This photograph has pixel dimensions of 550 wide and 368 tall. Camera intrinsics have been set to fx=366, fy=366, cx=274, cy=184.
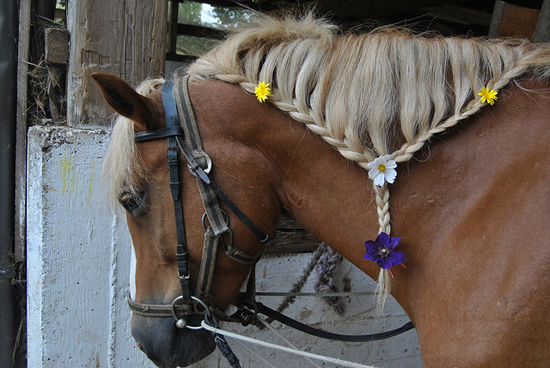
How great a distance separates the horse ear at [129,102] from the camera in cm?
102

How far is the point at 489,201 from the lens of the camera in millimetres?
939

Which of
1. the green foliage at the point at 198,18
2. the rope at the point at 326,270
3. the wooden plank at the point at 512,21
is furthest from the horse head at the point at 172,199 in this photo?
the green foliage at the point at 198,18

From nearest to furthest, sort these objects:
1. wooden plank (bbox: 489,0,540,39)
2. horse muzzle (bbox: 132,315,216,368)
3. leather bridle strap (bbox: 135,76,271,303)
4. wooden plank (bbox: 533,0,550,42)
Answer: leather bridle strap (bbox: 135,76,271,303)
horse muzzle (bbox: 132,315,216,368)
wooden plank (bbox: 533,0,550,42)
wooden plank (bbox: 489,0,540,39)

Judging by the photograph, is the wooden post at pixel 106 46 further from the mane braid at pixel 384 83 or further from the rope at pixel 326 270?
the rope at pixel 326 270

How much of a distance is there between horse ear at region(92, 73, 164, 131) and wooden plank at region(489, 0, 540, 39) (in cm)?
188

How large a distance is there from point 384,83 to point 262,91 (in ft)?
1.14

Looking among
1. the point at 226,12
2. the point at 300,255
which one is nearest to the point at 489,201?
the point at 300,255

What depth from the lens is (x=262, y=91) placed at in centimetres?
108

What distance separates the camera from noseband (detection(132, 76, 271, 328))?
111 centimetres

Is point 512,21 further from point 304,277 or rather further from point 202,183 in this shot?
point 202,183

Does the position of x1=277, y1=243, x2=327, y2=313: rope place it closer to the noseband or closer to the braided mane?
the noseband

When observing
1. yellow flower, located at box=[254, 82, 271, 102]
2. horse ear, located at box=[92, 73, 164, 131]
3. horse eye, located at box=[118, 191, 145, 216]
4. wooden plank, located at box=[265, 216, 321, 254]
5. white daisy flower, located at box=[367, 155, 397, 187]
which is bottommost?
wooden plank, located at box=[265, 216, 321, 254]

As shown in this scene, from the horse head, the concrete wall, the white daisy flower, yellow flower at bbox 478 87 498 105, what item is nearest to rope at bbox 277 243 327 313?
the concrete wall

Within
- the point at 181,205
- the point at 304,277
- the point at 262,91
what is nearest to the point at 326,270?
the point at 304,277
